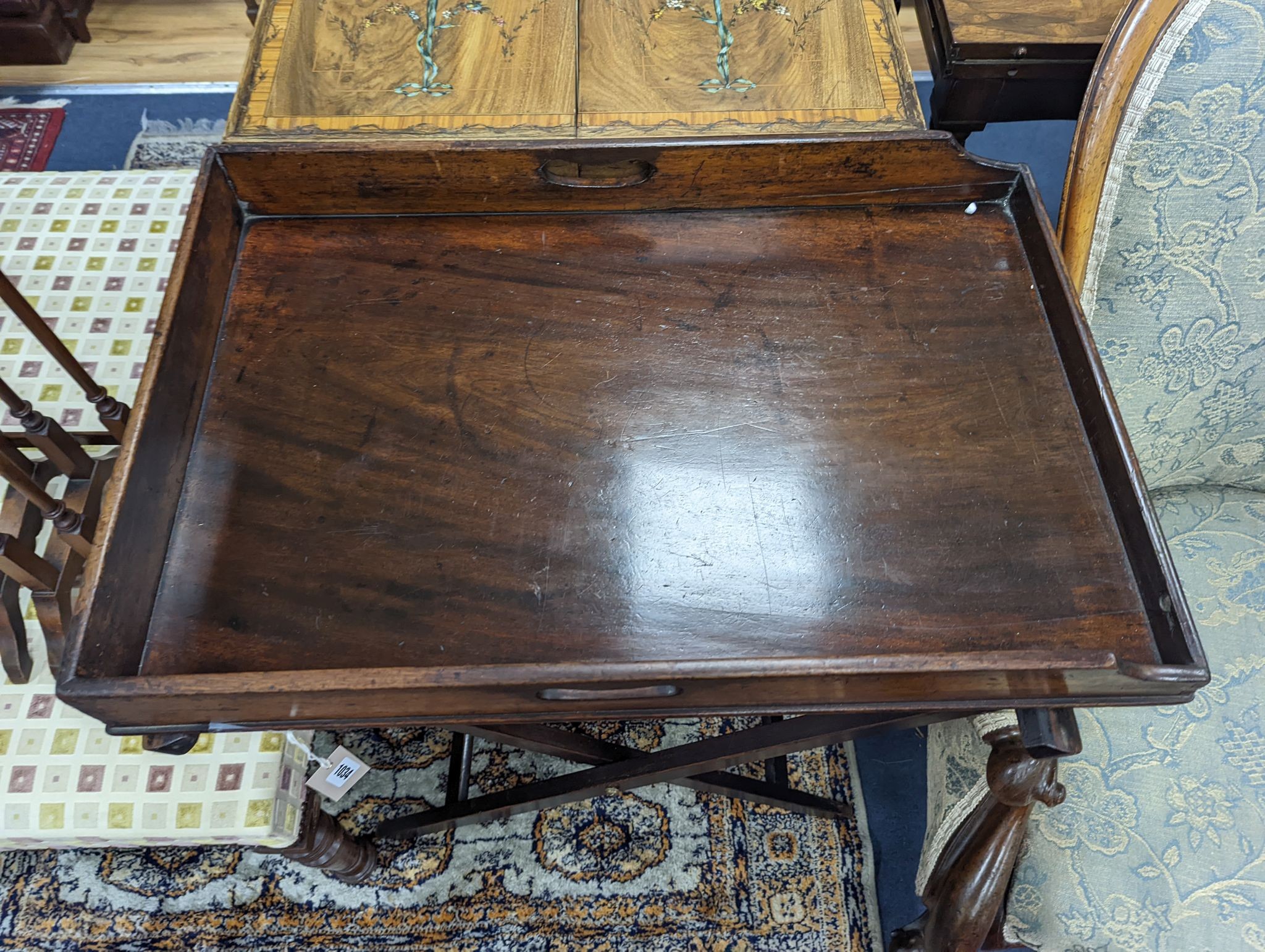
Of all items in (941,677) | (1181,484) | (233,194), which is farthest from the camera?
(1181,484)

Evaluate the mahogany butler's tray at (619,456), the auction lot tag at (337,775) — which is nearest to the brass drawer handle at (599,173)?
the mahogany butler's tray at (619,456)

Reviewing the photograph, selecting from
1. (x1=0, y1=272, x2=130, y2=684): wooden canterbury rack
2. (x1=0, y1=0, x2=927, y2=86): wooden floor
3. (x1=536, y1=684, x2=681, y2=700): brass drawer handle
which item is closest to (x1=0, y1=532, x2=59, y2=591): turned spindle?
(x1=0, y1=272, x2=130, y2=684): wooden canterbury rack

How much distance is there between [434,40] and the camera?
1.09 m

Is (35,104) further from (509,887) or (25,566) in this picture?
(509,887)

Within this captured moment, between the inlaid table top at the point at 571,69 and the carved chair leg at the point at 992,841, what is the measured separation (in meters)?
0.70

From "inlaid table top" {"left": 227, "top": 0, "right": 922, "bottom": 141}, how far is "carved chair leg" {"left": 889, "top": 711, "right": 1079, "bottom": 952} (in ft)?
2.30

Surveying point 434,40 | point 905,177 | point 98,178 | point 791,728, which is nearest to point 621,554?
point 791,728

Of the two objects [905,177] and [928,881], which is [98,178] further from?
[928,881]

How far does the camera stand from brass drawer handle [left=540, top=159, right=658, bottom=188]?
3.30 ft

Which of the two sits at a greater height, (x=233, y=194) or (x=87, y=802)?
(x=233, y=194)

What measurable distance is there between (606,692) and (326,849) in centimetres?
72

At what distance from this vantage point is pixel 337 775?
48.8 inches

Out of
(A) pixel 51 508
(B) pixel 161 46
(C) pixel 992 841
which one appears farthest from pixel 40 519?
(B) pixel 161 46

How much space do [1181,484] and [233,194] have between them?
1.31 m
